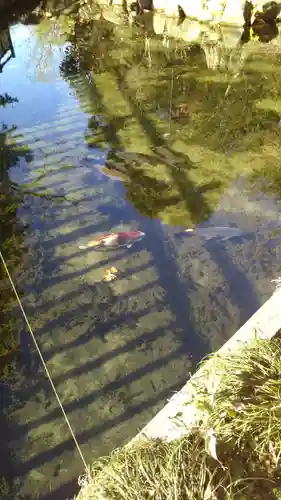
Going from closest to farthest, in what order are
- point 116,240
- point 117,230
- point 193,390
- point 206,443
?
1. point 206,443
2. point 193,390
3. point 116,240
4. point 117,230

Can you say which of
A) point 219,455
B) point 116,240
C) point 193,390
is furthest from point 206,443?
point 116,240

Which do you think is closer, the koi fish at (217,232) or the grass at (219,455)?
the grass at (219,455)

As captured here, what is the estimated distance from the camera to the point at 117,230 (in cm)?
562

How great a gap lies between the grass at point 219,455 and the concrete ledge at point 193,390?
0.07 metres

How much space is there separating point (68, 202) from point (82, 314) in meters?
2.22

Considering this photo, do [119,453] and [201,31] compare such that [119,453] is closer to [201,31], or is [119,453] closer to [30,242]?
[30,242]

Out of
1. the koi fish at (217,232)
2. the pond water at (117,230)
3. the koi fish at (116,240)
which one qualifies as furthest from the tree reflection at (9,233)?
the koi fish at (217,232)

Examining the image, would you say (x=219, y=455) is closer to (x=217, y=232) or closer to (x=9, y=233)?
(x=217, y=232)

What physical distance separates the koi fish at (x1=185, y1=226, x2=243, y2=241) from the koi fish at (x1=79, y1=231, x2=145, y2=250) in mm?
722

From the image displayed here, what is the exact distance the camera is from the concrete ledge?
8.34 feet

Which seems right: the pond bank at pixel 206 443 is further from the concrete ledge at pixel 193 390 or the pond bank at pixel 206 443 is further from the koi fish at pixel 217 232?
the koi fish at pixel 217 232

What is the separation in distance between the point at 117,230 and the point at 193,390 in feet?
10.5

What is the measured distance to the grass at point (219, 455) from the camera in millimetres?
2170

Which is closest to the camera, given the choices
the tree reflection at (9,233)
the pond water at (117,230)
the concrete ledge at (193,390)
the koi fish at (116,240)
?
the concrete ledge at (193,390)
